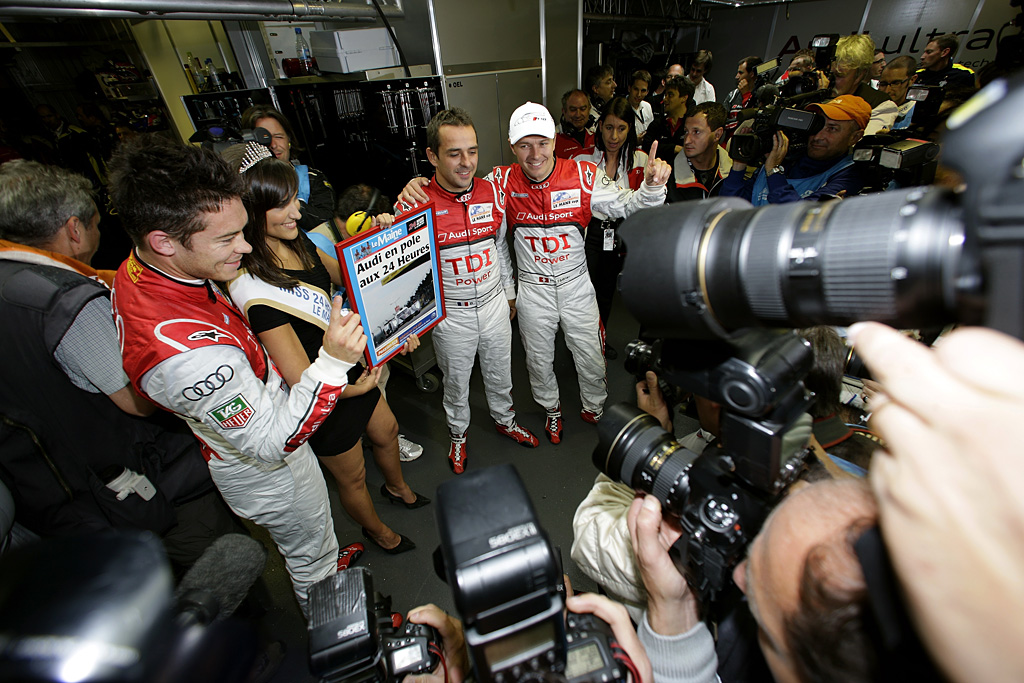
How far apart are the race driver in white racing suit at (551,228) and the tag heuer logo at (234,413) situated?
1.26m

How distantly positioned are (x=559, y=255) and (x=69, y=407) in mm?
2002

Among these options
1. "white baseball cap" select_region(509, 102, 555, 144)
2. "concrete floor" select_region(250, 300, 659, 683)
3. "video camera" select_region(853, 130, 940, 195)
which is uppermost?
"white baseball cap" select_region(509, 102, 555, 144)

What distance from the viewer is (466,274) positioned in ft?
7.22

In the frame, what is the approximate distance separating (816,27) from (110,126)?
11370 mm

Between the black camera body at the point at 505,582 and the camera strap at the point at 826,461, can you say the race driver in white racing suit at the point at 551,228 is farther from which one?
the black camera body at the point at 505,582

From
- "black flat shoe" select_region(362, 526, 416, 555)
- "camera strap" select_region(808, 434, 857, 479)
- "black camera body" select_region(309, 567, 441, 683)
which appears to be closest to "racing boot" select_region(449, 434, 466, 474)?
"black flat shoe" select_region(362, 526, 416, 555)

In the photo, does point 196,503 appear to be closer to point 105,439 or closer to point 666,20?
point 105,439

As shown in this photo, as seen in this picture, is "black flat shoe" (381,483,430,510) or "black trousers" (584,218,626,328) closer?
"black flat shoe" (381,483,430,510)

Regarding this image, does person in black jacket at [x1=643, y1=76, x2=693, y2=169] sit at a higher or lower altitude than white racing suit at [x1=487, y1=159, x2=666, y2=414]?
higher

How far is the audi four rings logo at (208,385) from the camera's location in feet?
3.51

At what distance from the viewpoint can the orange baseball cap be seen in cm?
222

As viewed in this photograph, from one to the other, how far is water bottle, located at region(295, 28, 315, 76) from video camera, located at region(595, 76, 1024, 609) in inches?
162

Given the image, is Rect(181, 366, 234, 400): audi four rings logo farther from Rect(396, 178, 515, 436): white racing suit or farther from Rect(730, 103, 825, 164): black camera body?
Rect(730, 103, 825, 164): black camera body

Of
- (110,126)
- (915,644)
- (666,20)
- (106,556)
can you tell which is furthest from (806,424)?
(666,20)
